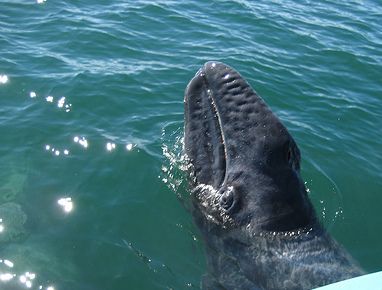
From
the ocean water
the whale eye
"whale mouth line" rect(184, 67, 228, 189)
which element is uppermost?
"whale mouth line" rect(184, 67, 228, 189)

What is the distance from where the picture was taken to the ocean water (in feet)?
31.5

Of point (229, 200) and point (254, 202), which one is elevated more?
point (254, 202)

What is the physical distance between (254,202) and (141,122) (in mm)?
6040

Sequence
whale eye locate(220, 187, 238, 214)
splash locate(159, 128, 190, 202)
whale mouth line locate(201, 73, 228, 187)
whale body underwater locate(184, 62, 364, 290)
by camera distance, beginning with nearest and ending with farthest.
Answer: whale body underwater locate(184, 62, 364, 290) < whale eye locate(220, 187, 238, 214) < whale mouth line locate(201, 73, 228, 187) < splash locate(159, 128, 190, 202)

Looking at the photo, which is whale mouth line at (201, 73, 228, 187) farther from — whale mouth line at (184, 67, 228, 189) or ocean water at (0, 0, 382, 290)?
ocean water at (0, 0, 382, 290)

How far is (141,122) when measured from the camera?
1338cm

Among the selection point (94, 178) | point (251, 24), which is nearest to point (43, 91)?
point (94, 178)

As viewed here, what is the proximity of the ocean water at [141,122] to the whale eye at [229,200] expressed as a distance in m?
1.31

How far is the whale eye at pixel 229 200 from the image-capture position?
26.2 feet

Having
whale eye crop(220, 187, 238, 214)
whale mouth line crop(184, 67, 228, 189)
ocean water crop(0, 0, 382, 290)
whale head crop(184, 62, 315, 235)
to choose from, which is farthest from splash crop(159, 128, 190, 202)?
whale eye crop(220, 187, 238, 214)

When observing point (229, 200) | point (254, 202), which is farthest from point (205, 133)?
point (254, 202)

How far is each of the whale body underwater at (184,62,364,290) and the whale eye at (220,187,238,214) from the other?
0.01 meters

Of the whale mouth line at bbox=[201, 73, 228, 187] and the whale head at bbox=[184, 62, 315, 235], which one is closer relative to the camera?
the whale head at bbox=[184, 62, 315, 235]

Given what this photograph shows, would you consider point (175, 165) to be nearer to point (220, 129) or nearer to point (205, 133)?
point (205, 133)
